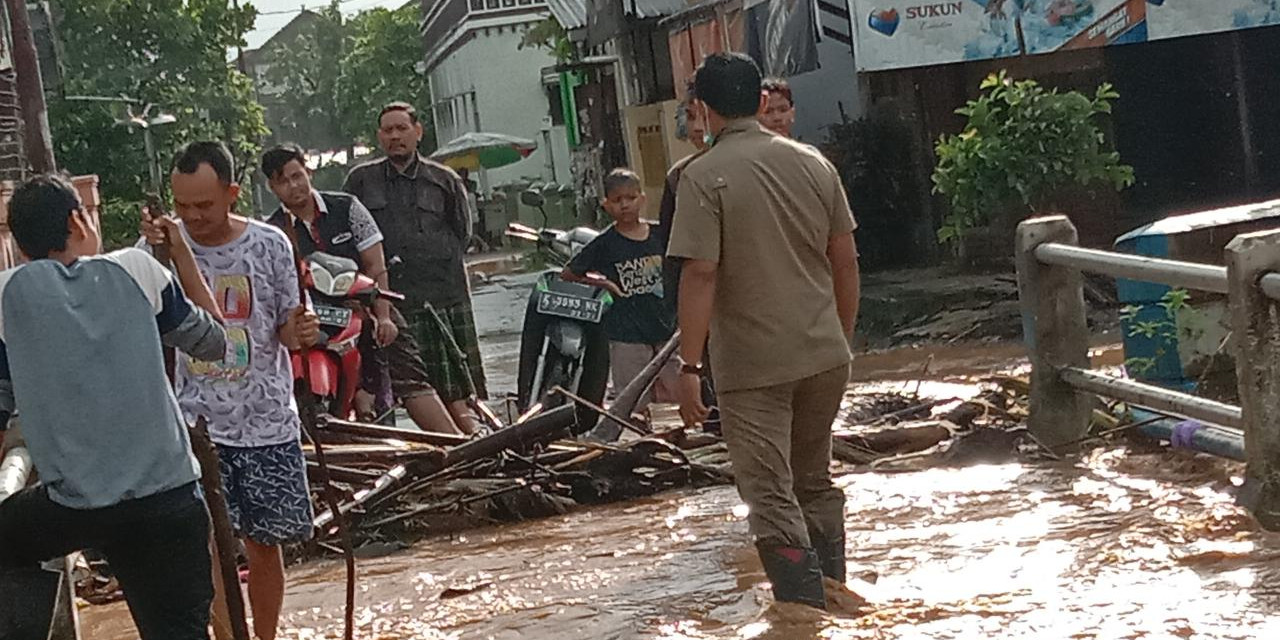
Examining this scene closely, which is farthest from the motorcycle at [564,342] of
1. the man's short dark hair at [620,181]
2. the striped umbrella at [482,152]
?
the striped umbrella at [482,152]

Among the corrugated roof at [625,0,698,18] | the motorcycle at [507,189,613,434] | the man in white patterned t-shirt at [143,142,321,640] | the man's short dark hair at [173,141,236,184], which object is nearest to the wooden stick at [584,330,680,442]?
the motorcycle at [507,189,613,434]

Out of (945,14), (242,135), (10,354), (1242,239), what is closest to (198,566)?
(10,354)

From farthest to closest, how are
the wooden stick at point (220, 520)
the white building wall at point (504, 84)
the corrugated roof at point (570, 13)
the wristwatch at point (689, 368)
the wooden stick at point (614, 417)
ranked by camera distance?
the white building wall at point (504, 84) → the corrugated roof at point (570, 13) → the wooden stick at point (614, 417) → the wristwatch at point (689, 368) → the wooden stick at point (220, 520)

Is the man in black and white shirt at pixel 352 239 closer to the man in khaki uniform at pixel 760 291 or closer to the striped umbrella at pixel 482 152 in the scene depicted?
the man in khaki uniform at pixel 760 291

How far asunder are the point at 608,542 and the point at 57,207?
9.72ft

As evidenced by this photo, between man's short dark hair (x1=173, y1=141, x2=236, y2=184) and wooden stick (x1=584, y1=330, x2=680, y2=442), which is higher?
man's short dark hair (x1=173, y1=141, x2=236, y2=184)

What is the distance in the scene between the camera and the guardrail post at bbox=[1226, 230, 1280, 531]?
17.5 ft

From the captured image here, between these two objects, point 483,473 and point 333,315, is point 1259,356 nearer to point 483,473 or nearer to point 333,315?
point 483,473

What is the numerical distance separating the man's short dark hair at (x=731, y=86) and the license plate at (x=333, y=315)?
9.32ft

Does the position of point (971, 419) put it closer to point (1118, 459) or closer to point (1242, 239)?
point (1118, 459)

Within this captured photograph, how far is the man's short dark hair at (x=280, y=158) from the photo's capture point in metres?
7.35

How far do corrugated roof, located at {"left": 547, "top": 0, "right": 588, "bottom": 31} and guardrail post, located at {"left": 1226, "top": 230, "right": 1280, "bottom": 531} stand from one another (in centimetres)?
2493

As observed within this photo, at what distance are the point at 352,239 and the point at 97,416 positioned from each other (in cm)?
392

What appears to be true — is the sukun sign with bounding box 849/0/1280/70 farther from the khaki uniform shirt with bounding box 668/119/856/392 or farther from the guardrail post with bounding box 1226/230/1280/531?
the khaki uniform shirt with bounding box 668/119/856/392
